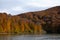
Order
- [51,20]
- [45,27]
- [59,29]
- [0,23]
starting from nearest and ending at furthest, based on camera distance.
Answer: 1. [0,23]
2. [59,29]
3. [45,27]
4. [51,20]

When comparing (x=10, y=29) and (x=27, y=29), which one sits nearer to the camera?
(x=10, y=29)

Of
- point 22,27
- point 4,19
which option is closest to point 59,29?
point 22,27

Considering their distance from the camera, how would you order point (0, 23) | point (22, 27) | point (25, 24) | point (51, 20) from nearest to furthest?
point (0, 23) < point (22, 27) < point (25, 24) < point (51, 20)

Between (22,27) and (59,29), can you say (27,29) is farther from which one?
(59,29)

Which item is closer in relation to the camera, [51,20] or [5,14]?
[5,14]

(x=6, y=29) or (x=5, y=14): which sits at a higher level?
(x=5, y=14)

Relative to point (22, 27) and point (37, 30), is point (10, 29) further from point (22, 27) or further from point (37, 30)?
point (37, 30)

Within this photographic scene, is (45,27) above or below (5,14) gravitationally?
below

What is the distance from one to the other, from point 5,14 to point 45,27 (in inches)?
1744

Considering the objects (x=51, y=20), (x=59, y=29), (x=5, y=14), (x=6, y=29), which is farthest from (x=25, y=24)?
(x=51, y=20)

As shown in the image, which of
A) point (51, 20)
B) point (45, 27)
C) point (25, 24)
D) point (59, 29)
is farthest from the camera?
point (51, 20)

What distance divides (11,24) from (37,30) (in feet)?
80.2

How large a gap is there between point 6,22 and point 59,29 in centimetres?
5400

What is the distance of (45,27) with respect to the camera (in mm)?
168875
